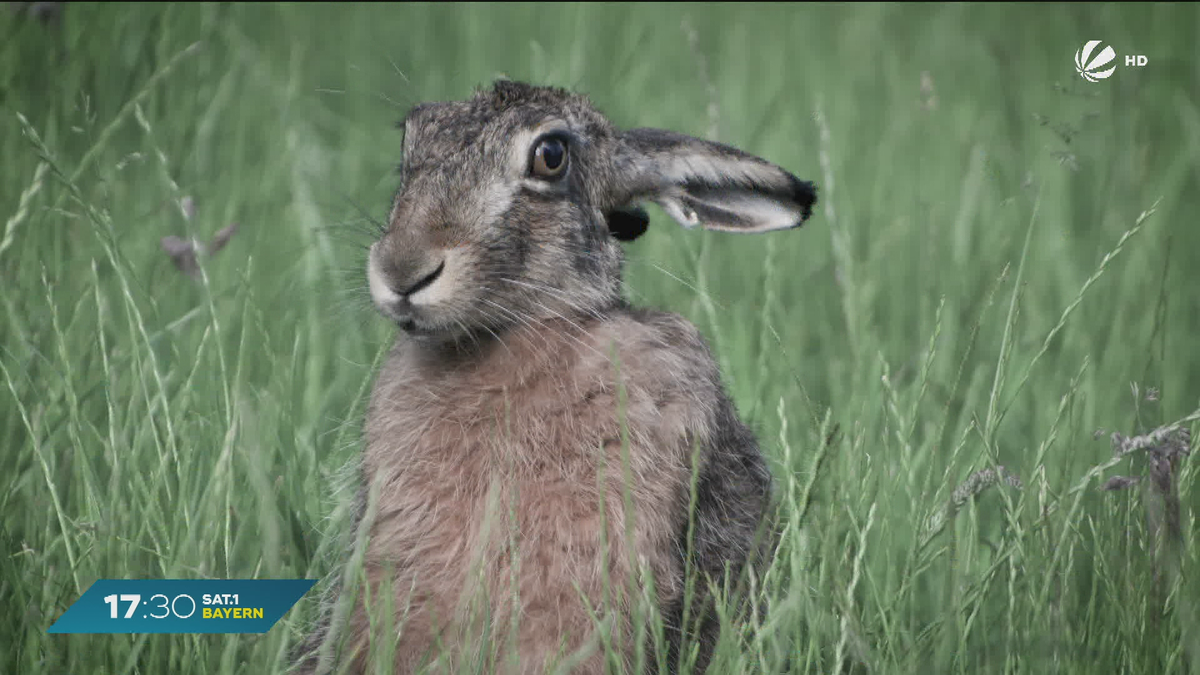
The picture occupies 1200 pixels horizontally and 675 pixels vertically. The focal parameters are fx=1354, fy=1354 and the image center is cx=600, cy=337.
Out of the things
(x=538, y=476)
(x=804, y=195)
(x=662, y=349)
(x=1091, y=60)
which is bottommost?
(x=538, y=476)

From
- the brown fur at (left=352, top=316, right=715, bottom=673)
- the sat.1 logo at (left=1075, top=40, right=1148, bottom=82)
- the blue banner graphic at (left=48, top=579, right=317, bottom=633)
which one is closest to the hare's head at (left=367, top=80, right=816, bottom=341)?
the brown fur at (left=352, top=316, right=715, bottom=673)

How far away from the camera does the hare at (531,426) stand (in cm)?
266

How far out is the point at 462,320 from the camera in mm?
2750

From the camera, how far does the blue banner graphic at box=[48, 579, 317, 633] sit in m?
2.46

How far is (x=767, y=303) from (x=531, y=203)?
902 mm

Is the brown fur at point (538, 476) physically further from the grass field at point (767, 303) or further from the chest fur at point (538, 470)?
the grass field at point (767, 303)

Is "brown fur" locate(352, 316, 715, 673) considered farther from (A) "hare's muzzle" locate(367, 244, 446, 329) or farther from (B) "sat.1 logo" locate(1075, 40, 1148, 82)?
(B) "sat.1 logo" locate(1075, 40, 1148, 82)

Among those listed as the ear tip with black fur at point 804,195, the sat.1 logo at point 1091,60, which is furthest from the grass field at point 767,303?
the ear tip with black fur at point 804,195

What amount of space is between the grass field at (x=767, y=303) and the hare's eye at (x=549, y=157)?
0.36 m

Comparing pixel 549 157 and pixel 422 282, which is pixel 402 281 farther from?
pixel 549 157

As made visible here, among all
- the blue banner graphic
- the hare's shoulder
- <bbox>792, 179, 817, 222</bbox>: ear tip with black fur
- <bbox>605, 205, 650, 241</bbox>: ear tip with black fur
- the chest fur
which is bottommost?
the blue banner graphic

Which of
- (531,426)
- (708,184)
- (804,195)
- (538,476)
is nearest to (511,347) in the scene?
(531,426)

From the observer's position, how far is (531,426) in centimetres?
278

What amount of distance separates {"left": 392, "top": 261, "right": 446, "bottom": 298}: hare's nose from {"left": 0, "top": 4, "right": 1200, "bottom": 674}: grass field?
37cm
